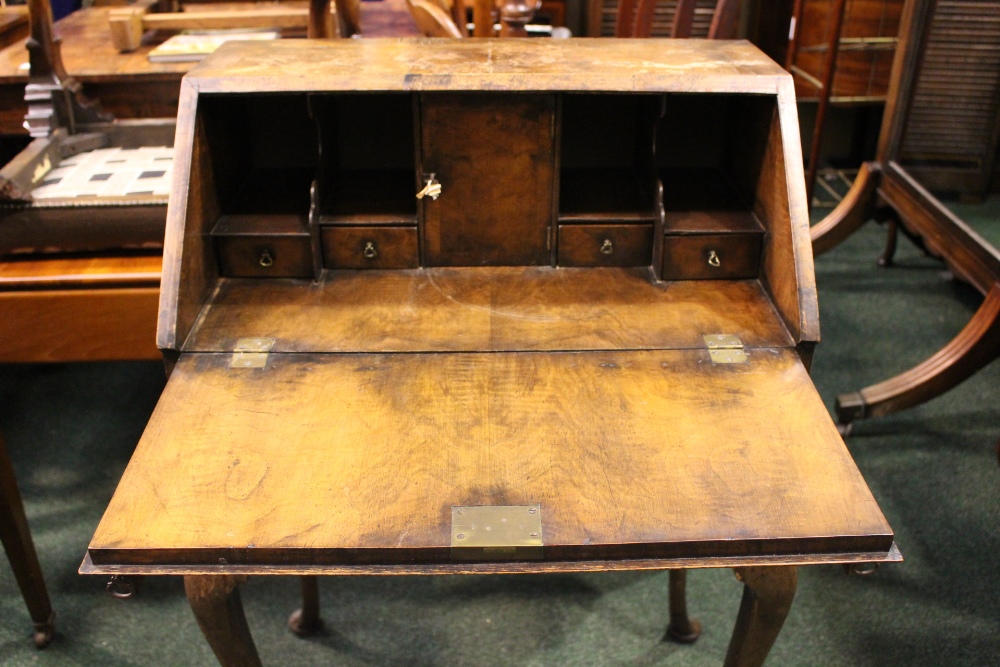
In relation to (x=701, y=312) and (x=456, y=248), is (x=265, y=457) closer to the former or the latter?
(x=456, y=248)

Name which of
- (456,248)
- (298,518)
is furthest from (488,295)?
(298,518)

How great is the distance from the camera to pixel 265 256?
1651 millimetres

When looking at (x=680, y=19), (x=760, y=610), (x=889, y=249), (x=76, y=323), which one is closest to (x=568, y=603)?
(x=760, y=610)

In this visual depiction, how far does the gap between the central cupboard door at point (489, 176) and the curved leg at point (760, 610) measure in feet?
2.36

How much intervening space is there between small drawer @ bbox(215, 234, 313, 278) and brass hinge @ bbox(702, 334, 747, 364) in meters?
0.74

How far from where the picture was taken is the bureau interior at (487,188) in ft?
5.26

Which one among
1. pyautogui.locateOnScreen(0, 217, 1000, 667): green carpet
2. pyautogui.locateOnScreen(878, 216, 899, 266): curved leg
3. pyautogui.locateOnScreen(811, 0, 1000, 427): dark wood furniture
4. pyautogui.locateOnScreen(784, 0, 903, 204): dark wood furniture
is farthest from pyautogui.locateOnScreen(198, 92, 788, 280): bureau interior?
pyautogui.locateOnScreen(784, 0, 903, 204): dark wood furniture

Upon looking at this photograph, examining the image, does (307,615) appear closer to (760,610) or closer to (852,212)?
(760,610)

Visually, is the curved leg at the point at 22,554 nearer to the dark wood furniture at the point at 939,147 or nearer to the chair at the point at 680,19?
the chair at the point at 680,19

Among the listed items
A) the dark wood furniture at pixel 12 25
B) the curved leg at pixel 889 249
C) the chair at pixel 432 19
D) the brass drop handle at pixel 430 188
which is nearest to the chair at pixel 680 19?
the chair at pixel 432 19

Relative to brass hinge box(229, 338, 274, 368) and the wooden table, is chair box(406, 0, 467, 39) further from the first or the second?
brass hinge box(229, 338, 274, 368)

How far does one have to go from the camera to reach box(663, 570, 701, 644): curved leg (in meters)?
1.95

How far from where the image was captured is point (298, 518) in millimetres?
1159

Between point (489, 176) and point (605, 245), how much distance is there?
25cm
